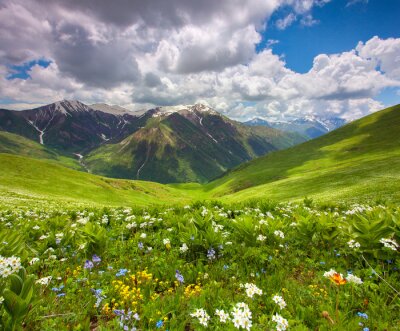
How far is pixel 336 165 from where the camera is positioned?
103 meters

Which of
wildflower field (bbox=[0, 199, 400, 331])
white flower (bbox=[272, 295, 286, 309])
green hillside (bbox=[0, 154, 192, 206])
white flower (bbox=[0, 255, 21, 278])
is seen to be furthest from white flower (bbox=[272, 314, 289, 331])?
green hillside (bbox=[0, 154, 192, 206])

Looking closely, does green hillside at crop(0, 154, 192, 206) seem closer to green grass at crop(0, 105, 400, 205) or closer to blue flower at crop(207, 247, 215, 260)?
green grass at crop(0, 105, 400, 205)

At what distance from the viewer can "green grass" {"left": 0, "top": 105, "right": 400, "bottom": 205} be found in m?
43.3

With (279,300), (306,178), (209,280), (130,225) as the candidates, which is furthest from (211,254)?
(306,178)

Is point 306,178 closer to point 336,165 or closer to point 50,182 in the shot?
point 336,165

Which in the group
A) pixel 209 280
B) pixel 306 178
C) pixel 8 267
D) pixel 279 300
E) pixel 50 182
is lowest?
pixel 50 182

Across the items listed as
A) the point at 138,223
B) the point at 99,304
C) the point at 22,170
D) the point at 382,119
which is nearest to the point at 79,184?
the point at 22,170

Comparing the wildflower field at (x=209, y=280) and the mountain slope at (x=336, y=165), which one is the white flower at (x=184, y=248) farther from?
the mountain slope at (x=336, y=165)

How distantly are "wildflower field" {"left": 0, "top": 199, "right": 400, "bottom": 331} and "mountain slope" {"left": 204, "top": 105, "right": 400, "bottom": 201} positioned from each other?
28.1m

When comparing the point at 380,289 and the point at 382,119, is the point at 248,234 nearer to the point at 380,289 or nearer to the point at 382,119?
the point at 380,289

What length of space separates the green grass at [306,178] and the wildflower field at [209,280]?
25774mm

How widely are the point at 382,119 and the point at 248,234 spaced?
Result: 20264 centimetres

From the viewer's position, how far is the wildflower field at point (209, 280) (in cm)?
415

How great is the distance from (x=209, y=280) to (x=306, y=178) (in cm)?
6639
